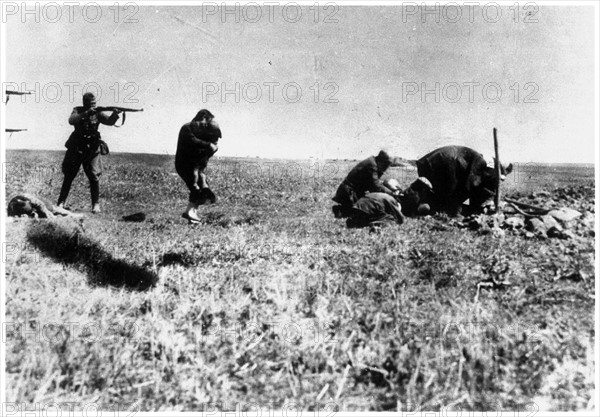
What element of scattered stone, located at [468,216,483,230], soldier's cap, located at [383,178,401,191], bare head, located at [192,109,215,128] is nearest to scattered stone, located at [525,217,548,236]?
scattered stone, located at [468,216,483,230]

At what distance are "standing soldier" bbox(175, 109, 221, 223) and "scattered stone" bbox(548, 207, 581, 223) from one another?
408cm

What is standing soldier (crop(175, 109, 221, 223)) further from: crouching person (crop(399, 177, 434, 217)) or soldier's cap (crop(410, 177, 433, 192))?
soldier's cap (crop(410, 177, 433, 192))

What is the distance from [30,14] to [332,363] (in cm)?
444

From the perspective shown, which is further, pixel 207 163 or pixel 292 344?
pixel 207 163

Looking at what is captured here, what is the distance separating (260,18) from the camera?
479 centimetres

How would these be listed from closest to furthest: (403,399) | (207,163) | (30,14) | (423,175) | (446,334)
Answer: (403,399) < (446,334) < (30,14) < (207,163) < (423,175)

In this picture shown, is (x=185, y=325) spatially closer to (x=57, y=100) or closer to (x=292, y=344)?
(x=292, y=344)

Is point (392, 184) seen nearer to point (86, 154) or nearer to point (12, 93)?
point (86, 154)

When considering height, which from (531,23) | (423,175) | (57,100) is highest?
(531,23)

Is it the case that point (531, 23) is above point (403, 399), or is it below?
above

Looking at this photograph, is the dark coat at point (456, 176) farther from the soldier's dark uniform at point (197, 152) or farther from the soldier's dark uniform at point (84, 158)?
the soldier's dark uniform at point (84, 158)

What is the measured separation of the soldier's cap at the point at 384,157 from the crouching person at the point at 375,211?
450 millimetres

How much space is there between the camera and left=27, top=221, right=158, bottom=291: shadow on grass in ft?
15.4

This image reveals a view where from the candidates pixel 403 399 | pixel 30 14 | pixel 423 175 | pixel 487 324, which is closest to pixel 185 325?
pixel 403 399
